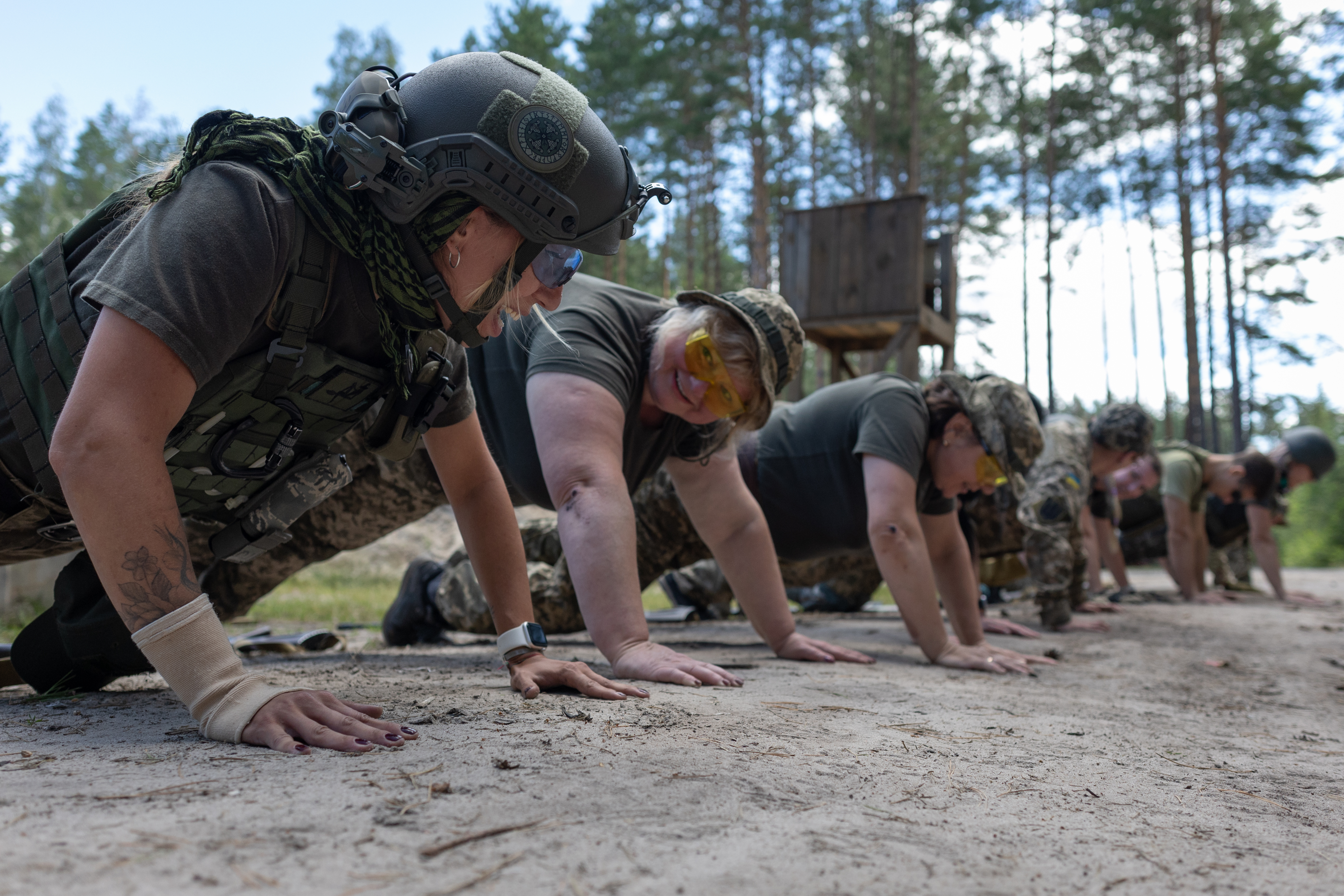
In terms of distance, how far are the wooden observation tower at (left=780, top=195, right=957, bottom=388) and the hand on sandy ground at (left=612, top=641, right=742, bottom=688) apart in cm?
606

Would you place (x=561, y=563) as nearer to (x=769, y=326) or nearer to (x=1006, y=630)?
(x=769, y=326)

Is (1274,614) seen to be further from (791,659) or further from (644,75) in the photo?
(644,75)

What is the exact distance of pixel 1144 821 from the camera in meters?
1.64

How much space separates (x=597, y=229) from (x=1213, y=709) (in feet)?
9.01

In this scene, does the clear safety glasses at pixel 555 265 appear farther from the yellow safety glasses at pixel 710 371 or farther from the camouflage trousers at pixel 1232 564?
the camouflage trousers at pixel 1232 564

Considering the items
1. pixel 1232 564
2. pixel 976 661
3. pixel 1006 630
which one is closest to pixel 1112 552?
pixel 1232 564

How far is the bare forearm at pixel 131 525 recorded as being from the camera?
1477mm

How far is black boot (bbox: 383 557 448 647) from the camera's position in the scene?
15.5 feet

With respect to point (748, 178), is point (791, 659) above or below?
below

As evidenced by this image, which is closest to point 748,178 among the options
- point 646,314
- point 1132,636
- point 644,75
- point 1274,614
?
point 644,75

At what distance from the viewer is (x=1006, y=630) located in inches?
227

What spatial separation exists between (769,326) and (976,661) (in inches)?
68.1

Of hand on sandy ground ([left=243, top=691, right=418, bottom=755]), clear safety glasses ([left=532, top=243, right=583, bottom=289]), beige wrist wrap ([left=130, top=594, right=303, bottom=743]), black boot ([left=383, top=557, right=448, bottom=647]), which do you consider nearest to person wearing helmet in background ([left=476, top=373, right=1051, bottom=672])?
black boot ([left=383, top=557, right=448, bottom=647])

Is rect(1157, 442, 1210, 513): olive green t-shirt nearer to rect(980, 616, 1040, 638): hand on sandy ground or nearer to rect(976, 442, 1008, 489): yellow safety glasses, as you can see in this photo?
rect(980, 616, 1040, 638): hand on sandy ground
